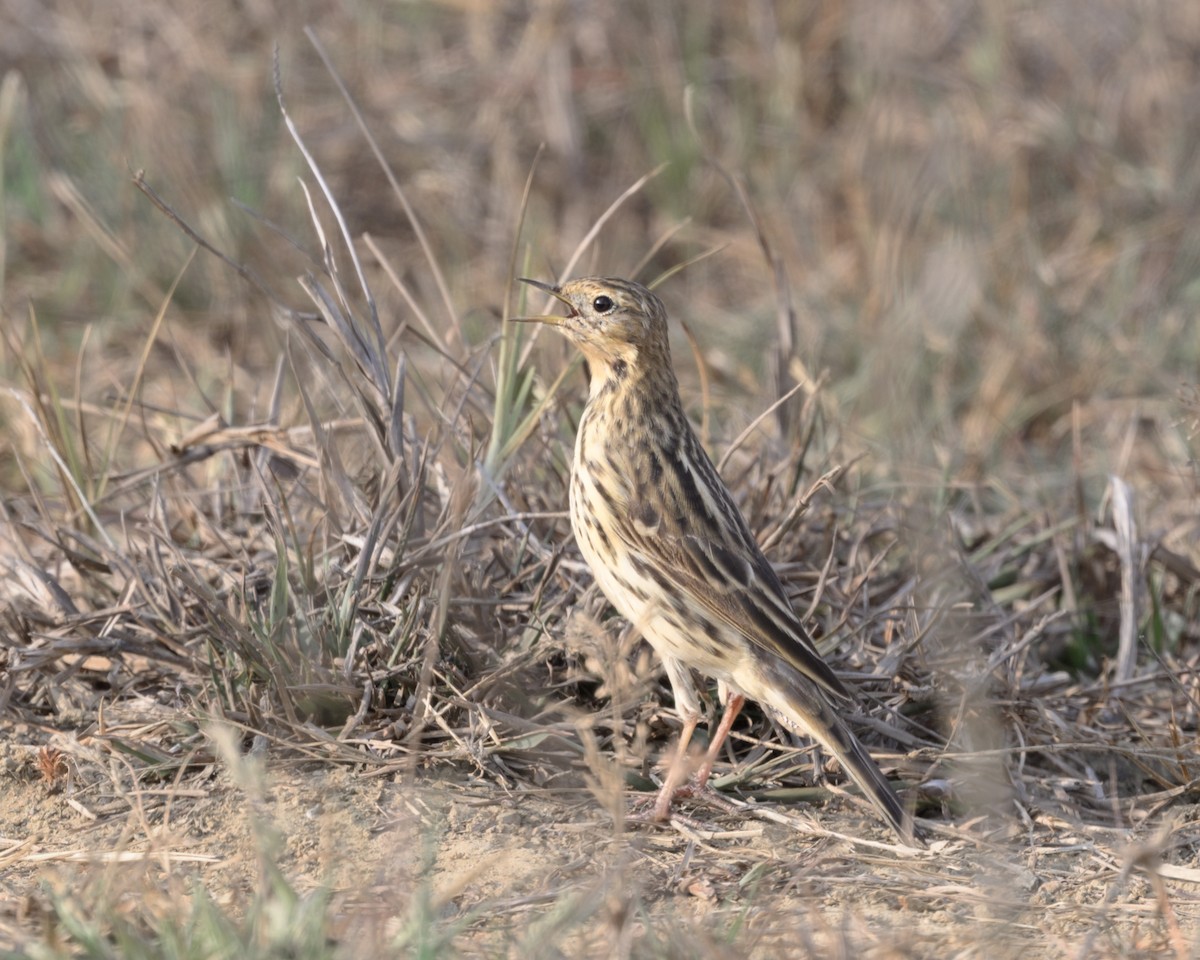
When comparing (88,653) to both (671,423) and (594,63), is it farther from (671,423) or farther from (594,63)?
(594,63)

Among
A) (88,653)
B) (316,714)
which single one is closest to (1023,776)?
(316,714)

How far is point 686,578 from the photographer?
4473 millimetres

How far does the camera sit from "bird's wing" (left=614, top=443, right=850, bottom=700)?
4.34 m

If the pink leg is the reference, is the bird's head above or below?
above

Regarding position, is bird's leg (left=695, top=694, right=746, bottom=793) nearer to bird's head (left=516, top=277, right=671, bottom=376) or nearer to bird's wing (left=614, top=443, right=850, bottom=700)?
bird's wing (left=614, top=443, right=850, bottom=700)

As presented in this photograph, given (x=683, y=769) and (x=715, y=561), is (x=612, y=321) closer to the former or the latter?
(x=715, y=561)

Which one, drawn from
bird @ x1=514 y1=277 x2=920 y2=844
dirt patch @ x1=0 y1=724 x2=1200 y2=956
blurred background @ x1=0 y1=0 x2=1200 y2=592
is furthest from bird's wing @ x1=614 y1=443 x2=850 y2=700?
blurred background @ x1=0 y1=0 x2=1200 y2=592

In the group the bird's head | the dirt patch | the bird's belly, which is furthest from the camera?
the bird's head

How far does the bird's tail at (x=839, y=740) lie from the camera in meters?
4.28

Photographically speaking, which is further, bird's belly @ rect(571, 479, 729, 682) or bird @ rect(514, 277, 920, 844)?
bird's belly @ rect(571, 479, 729, 682)

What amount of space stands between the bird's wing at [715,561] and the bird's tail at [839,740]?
0.23 ft

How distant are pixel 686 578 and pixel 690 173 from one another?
5.27 m

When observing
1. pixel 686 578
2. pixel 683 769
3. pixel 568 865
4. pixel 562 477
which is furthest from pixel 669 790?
pixel 562 477

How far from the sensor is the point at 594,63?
974 centimetres
